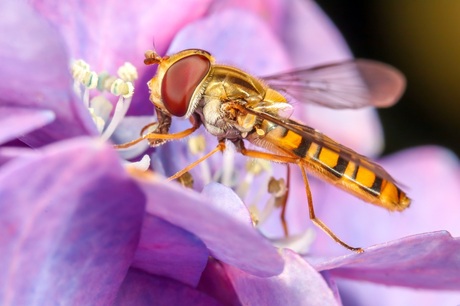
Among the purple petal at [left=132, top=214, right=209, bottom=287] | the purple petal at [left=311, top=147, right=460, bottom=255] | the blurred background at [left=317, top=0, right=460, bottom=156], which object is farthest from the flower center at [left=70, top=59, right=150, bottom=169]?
the blurred background at [left=317, top=0, right=460, bottom=156]

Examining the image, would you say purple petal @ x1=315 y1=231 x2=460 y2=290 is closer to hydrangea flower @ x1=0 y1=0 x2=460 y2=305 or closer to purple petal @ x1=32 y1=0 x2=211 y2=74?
hydrangea flower @ x1=0 y1=0 x2=460 y2=305

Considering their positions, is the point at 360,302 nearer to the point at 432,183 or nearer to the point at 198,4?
the point at 432,183

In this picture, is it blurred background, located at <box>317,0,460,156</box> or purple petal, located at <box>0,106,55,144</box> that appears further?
blurred background, located at <box>317,0,460,156</box>

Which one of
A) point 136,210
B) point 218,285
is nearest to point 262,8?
point 218,285

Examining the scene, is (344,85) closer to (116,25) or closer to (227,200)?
(116,25)

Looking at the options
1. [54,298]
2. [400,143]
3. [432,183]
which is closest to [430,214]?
[432,183]
